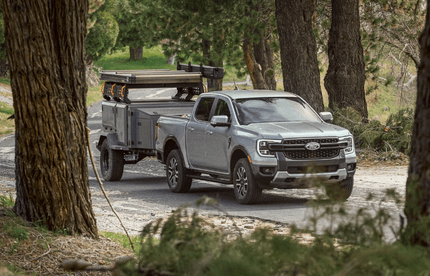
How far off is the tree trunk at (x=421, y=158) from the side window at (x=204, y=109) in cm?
875

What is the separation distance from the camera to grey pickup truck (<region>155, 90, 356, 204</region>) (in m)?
11.1

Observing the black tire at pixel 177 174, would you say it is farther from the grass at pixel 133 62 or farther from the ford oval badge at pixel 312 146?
the grass at pixel 133 62

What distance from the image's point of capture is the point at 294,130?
11.3m

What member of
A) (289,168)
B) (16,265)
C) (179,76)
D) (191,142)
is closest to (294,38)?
(179,76)

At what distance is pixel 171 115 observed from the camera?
47.7 ft

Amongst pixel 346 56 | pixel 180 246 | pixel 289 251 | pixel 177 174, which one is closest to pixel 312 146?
pixel 177 174

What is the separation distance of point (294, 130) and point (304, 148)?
0.39 meters

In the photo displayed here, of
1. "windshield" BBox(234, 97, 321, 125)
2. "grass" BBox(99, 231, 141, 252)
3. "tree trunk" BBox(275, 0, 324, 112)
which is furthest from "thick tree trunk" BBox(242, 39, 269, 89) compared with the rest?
"grass" BBox(99, 231, 141, 252)

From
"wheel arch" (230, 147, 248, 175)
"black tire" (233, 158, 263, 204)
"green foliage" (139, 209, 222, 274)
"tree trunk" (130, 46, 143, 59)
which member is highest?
"green foliage" (139, 209, 222, 274)

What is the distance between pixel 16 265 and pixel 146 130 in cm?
835

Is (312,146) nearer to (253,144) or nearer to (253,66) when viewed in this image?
(253,144)

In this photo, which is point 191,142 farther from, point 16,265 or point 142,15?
point 142,15

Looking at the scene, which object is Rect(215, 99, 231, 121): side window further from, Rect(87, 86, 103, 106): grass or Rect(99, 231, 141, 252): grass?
Rect(87, 86, 103, 106): grass

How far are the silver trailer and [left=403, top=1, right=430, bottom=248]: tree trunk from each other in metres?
10.5
